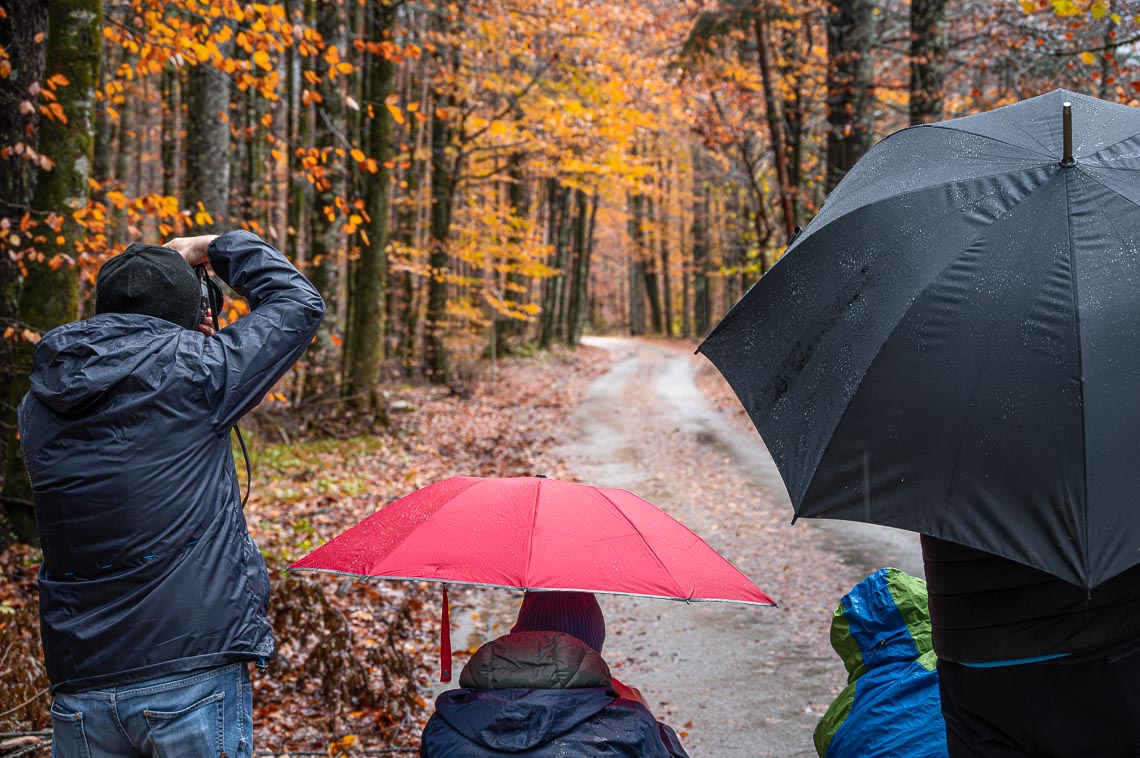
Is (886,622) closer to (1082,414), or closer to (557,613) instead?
(557,613)

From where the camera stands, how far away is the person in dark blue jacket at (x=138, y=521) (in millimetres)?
2510

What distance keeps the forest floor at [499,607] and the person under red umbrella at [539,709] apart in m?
2.33

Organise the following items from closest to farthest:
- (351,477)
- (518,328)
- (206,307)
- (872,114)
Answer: (206,307)
(351,477)
(872,114)
(518,328)

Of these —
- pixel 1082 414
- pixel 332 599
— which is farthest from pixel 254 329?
pixel 332 599

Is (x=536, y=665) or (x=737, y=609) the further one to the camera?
(x=737, y=609)

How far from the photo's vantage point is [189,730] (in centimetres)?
258

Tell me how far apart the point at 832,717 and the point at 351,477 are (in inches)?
367

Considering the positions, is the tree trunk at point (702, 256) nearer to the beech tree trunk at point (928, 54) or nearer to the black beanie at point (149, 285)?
the beech tree trunk at point (928, 54)

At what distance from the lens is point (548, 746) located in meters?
2.77

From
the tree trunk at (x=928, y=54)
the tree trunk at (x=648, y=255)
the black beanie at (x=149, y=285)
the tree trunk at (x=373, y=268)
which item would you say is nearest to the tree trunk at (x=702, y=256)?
the tree trunk at (x=648, y=255)

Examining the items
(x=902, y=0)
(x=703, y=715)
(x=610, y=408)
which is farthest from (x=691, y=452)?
(x=902, y=0)

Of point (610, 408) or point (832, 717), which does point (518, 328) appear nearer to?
point (610, 408)

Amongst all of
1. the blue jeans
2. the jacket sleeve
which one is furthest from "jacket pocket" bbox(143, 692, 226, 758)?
the jacket sleeve

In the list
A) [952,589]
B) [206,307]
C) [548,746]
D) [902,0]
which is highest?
[902,0]
